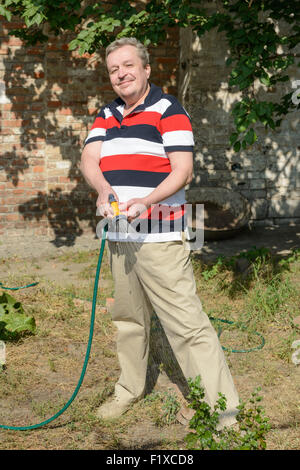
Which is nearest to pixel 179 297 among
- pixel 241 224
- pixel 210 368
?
pixel 210 368

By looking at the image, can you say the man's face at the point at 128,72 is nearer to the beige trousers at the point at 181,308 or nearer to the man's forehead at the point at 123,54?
the man's forehead at the point at 123,54

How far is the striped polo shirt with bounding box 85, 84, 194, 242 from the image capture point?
251 cm

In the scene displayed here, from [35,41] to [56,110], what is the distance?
0.96 metres

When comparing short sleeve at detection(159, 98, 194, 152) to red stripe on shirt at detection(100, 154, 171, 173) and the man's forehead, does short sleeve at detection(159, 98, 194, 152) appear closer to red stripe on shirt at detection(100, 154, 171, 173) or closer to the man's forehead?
red stripe on shirt at detection(100, 154, 171, 173)

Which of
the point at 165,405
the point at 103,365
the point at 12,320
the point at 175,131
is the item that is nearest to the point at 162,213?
the point at 175,131

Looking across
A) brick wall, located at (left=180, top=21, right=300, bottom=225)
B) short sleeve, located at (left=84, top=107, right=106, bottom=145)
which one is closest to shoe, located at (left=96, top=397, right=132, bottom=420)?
short sleeve, located at (left=84, top=107, right=106, bottom=145)

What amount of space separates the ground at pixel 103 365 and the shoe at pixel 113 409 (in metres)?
0.04

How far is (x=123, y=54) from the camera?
8.45 ft

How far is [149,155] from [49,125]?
4.62 m

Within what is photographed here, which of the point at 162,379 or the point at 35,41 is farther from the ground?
the point at 35,41

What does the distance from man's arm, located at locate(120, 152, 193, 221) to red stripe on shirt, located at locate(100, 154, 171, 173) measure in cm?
8
